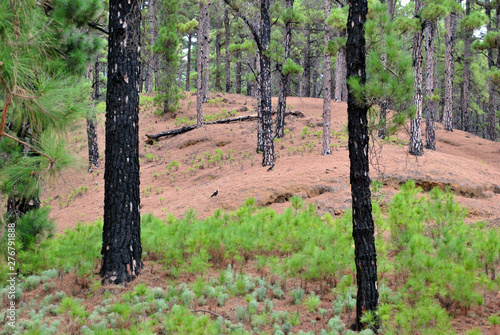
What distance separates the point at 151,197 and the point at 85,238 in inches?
189

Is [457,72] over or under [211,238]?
over

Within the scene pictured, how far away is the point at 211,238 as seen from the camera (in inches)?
215

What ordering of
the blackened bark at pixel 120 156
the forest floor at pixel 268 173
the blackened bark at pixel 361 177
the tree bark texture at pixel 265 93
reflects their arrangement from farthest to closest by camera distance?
the tree bark texture at pixel 265 93 < the forest floor at pixel 268 173 < the blackened bark at pixel 120 156 < the blackened bark at pixel 361 177

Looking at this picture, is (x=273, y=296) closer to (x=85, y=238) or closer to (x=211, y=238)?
(x=211, y=238)

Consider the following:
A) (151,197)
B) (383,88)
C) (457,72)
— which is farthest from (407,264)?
(457,72)

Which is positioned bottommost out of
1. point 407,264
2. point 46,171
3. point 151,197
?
point 151,197

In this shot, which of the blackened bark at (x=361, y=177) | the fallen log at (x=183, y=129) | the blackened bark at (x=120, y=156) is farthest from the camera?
the fallen log at (x=183, y=129)

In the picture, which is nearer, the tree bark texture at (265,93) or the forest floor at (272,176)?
the forest floor at (272,176)

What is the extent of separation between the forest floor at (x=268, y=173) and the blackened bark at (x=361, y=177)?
459mm

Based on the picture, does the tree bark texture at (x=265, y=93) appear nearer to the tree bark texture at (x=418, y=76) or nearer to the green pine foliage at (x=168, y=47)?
the tree bark texture at (x=418, y=76)

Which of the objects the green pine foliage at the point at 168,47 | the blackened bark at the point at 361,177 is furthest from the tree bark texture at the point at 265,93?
the green pine foliage at the point at 168,47

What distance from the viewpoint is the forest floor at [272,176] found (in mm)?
7789

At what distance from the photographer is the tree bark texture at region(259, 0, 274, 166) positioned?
35.1 ft

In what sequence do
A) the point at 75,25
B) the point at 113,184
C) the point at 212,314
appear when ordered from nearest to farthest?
the point at 212,314 < the point at 113,184 < the point at 75,25
